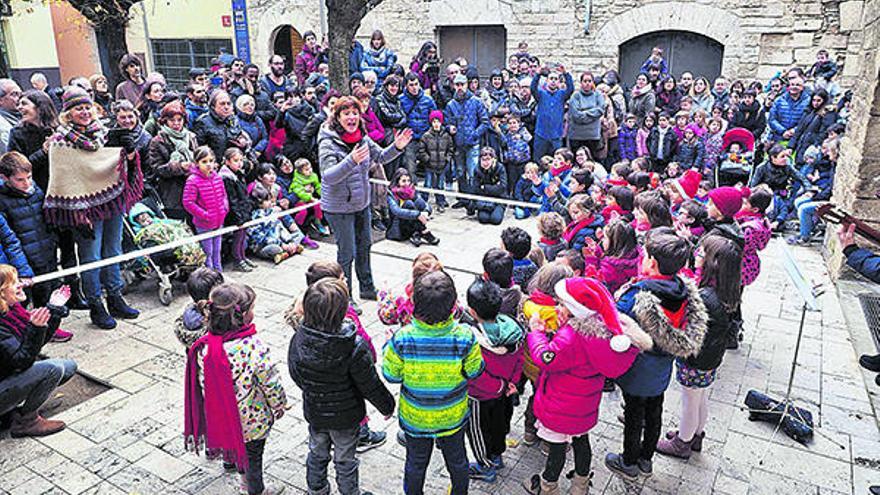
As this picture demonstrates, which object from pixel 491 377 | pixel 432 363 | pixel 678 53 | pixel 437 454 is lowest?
pixel 437 454

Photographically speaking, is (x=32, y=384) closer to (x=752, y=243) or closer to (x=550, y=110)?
(x=752, y=243)

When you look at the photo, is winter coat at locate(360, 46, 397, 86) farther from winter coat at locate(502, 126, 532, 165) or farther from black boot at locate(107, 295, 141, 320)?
black boot at locate(107, 295, 141, 320)

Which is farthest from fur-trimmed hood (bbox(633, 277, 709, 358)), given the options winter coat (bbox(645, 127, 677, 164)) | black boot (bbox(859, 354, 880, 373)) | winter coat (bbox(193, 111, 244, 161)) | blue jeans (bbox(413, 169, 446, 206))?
winter coat (bbox(645, 127, 677, 164))

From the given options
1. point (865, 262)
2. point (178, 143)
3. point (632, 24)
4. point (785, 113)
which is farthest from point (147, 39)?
point (865, 262)

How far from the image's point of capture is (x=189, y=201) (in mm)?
5977

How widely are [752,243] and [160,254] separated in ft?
16.6

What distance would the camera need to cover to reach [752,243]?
4.86m

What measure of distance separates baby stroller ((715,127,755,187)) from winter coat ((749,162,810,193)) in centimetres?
12

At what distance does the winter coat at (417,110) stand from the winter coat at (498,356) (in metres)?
6.12

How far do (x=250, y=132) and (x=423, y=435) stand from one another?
537 centimetres

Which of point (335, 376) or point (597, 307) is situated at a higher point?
point (597, 307)

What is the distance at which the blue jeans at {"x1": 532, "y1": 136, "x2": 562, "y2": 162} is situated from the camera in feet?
31.4

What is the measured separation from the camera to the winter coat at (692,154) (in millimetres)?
8797

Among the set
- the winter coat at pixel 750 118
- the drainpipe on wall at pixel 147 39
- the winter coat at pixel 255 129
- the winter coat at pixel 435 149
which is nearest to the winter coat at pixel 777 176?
the winter coat at pixel 750 118
